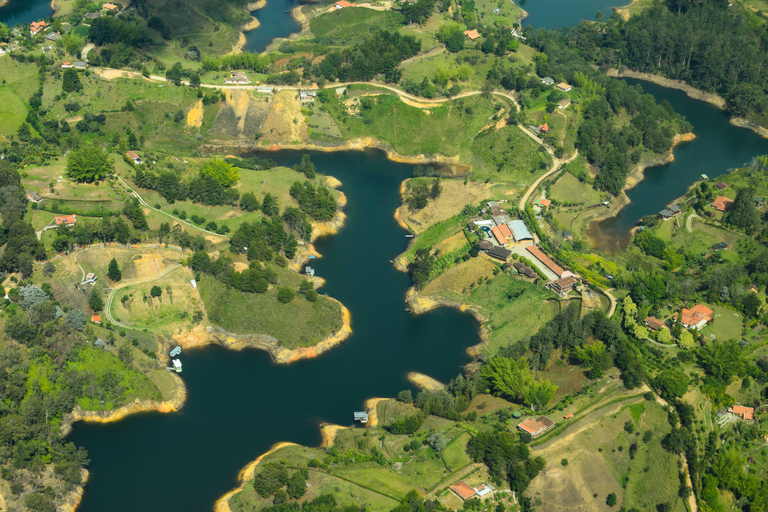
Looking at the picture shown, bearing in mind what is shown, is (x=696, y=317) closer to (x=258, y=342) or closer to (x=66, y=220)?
(x=258, y=342)

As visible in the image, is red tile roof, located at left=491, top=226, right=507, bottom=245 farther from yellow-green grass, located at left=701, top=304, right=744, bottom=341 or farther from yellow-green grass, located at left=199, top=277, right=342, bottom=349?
yellow-green grass, located at left=701, top=304, right=744, bottom=341

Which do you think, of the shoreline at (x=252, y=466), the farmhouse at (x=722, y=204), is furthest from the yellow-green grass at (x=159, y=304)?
the farmhouse at (x=722, y=204)

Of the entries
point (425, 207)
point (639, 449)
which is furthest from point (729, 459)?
point (425, 207)

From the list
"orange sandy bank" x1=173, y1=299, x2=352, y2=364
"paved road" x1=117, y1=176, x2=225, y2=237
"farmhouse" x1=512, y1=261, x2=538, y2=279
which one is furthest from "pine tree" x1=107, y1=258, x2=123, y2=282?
"farmhouse" x1=512, y1=261, x2=538, y2=279

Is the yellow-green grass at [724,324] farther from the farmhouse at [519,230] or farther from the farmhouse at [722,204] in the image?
the farmhouse at [722,204]

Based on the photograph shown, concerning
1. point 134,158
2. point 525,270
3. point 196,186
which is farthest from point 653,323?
point 134,158

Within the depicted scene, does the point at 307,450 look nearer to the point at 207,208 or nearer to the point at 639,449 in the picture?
the point at 639,449
